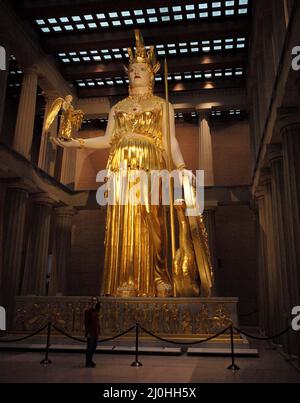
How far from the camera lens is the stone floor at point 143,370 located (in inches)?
187

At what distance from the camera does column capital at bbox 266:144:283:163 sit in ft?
28.4

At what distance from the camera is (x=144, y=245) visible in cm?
825

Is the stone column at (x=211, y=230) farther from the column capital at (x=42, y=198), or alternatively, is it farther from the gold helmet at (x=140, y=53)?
the gold helmet at (x=140, y=53)

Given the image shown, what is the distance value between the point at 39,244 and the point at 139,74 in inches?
268

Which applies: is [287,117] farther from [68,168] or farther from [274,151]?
[68,168]

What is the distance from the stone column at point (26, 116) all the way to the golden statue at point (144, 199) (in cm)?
331

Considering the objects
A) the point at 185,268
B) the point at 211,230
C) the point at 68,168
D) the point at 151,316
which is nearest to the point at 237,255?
the point at 211,230

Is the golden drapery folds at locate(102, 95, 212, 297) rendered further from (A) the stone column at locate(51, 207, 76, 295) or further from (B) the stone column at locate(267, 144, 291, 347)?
(A) the stone column at locate(51, 207, 76, 295)

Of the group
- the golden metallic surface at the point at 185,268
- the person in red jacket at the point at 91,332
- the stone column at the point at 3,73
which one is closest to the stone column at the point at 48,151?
the stone column at the point at 3,73

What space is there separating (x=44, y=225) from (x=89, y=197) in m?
2.43

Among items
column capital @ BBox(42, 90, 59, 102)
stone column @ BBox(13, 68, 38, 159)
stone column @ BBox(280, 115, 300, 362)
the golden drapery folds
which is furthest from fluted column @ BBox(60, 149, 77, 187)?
stone column @ BBox(280, 115, 300, 362)

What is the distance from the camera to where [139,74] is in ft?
30.7

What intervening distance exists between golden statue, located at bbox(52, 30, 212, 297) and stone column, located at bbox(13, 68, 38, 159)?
10.9 ft
